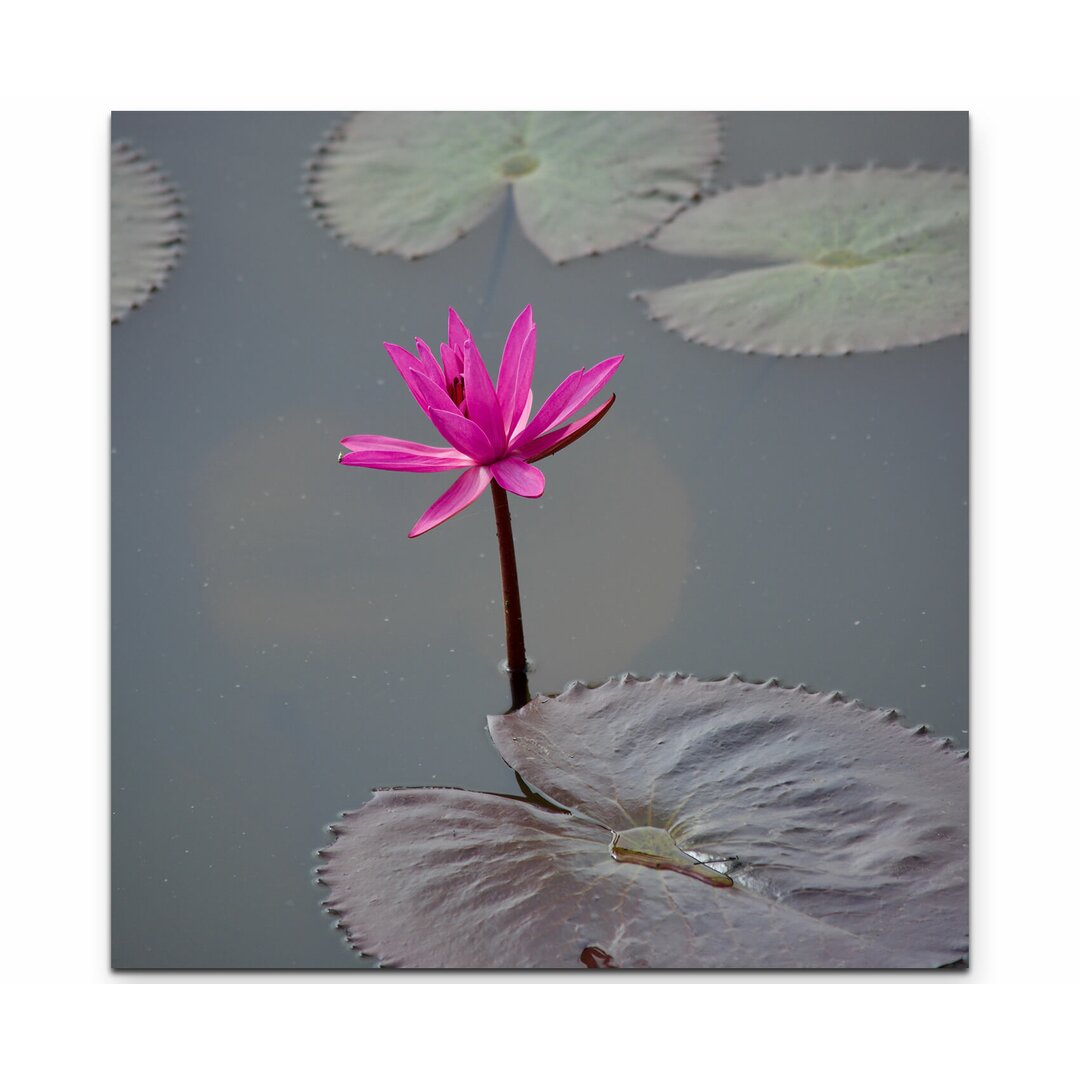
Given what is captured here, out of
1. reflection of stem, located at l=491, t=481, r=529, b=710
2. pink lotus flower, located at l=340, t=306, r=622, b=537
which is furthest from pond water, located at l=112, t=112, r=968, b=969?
pink lotus flower, located at l=340, t=306, r=622, b=537

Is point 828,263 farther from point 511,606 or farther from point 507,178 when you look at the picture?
point 511,606

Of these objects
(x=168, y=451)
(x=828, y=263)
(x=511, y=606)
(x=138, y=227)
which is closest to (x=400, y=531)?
(x=511, y=606)

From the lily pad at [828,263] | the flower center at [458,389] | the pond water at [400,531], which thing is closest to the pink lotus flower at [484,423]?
the flower center at [458,389]

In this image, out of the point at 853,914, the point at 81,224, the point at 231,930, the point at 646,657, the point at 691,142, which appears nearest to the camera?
the point at 853,914

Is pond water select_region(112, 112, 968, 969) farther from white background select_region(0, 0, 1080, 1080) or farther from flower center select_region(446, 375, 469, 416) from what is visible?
flower center select_region(446, 375, 469, 416)

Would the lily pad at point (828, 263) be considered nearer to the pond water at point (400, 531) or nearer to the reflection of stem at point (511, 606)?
the pond water at point (400, 531)
